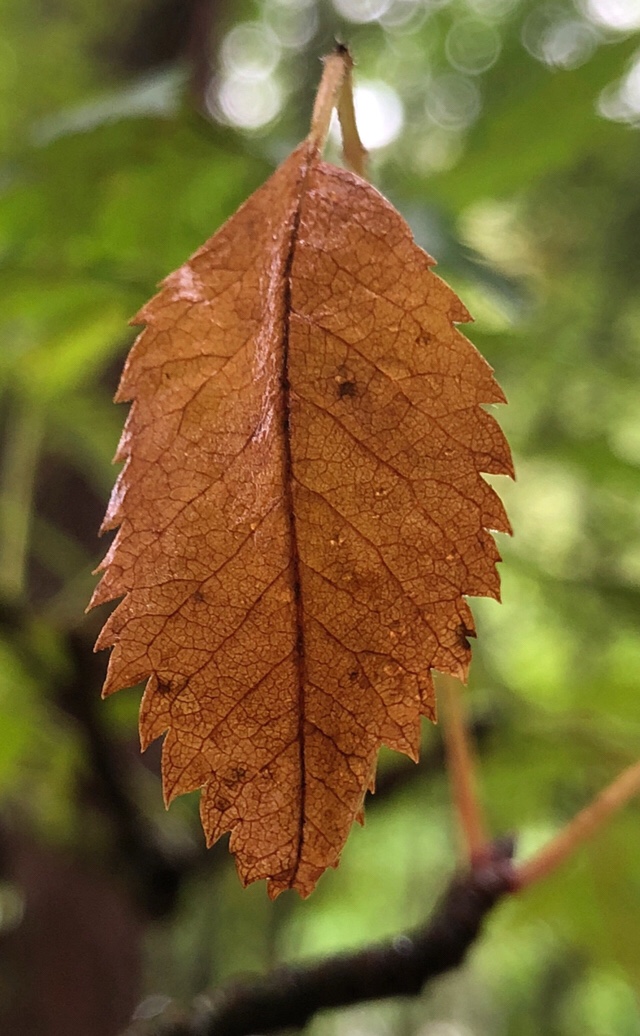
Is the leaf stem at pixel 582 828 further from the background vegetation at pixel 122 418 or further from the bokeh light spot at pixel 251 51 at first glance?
the bokeh light spot at pixel 251 51

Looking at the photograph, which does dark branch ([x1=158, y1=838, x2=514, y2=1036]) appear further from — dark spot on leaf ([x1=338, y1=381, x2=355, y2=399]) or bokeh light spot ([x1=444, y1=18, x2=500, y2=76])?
bokeh light spot ([x1=444, y1=18, x2=500, y2=76])

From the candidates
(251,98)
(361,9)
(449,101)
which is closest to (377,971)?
(449,101)

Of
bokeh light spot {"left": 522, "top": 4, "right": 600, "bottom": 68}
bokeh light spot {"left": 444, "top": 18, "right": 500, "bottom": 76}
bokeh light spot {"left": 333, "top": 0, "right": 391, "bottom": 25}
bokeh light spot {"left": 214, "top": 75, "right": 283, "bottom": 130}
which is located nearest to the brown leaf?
bokeh light spot {"left": 522, "top": 4, "right": 600, "bottom": 68}

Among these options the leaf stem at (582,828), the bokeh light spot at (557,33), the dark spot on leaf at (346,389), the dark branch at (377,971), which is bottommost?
the dark branch at (377,971)

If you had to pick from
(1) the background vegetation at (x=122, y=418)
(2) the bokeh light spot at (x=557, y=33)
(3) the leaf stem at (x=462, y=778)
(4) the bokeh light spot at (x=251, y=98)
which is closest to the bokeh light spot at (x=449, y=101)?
(1) the background vegetation at (x=122, y=418)

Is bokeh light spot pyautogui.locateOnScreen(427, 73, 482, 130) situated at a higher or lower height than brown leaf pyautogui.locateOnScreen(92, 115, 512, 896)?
higher

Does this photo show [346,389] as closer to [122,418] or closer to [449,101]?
[122,418]

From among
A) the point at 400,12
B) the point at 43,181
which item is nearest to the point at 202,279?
the point at 43,181
